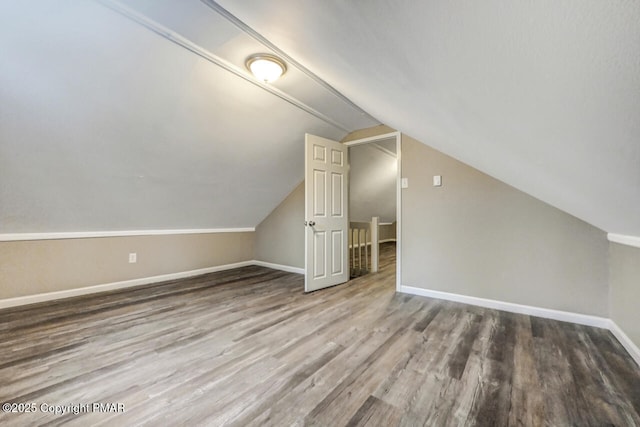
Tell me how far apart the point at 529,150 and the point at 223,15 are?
1894mm

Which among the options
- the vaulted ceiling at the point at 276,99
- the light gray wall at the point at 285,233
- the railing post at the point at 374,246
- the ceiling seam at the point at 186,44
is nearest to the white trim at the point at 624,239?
the vaulted ceiling at the point at 276,99

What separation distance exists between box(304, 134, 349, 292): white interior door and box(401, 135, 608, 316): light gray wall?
0.86 m

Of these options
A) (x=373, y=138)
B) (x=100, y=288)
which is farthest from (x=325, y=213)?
(x=100, y=288)

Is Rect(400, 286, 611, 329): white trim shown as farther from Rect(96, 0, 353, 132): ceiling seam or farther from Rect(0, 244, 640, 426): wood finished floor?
Rect(96, 0, 353, 132): ceiling seam

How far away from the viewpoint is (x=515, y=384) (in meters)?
1.53

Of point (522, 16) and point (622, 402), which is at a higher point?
point (522, 16)

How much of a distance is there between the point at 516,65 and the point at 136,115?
8.94ft

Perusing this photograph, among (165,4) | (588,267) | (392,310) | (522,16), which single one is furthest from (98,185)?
(588,267)

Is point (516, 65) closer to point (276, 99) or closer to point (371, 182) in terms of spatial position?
point (276, 99)

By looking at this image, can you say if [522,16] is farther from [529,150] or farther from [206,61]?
[206,61]

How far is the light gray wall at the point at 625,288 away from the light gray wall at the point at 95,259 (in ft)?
15.4

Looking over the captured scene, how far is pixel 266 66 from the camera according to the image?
7.13 ft

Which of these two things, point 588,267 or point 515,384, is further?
point 588,267

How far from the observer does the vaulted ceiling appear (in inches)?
19.6
